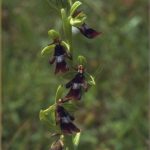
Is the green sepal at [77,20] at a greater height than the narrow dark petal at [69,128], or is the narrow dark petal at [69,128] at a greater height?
the green sepal at [77,20]

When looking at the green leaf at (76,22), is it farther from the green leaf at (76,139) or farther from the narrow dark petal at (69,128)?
the green leaf at (76,139)

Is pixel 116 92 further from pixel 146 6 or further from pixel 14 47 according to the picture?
pixel 146 6

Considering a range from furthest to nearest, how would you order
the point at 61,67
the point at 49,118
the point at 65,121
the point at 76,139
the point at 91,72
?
the point at 91,72 → the point at 76,139 → the point at 49,118 → the point at 65,121 → the point at 61,67

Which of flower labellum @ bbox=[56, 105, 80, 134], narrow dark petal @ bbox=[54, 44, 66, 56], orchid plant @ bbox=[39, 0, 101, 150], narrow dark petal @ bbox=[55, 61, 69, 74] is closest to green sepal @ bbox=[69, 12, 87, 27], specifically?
orchid plant @ bbox=[39, 0, 101, 150]

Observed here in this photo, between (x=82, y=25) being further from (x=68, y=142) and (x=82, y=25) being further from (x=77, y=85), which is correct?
(x=68, y=142)

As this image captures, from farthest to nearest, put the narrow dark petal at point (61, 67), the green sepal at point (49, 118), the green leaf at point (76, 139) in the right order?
the green leaf at point (76, 139) < the green sepal at point (49, 118) < the narrow dark petal at point (61, 67)

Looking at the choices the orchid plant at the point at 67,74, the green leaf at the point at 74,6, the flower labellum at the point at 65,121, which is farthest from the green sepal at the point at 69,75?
the green leaf at the point at 74,6

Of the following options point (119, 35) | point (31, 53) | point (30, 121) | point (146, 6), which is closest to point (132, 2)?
point (146, 6)

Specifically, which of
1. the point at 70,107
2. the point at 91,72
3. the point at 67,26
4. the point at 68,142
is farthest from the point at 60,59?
the point at 91,72
